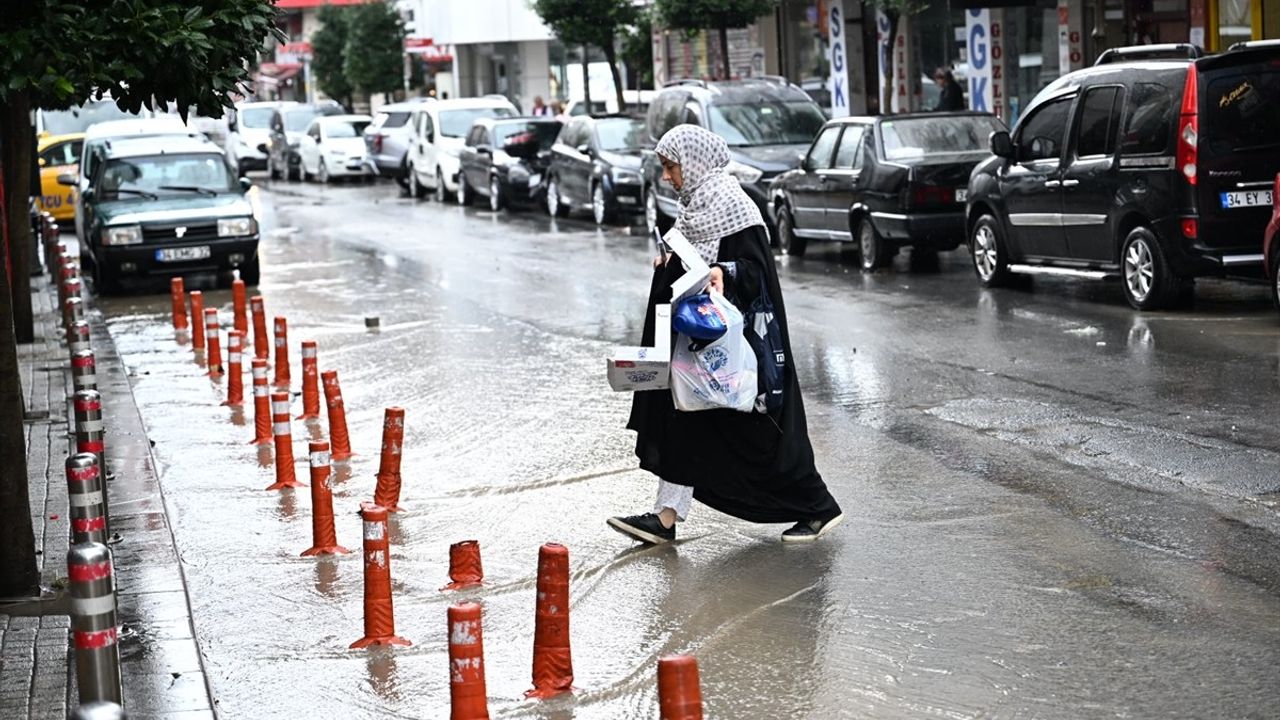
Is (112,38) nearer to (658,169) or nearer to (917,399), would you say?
(917,399)

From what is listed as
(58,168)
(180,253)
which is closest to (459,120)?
(58,168)

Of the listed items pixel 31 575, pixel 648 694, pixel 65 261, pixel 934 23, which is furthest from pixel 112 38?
pixel 934 23

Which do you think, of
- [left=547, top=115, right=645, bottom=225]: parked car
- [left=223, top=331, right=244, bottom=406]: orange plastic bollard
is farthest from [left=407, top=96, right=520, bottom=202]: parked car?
[left=223, top=331, right=244, bottom=406]: orange plastic bollard

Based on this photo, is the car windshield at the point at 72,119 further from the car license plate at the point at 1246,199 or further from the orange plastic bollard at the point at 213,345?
the car license plate at the point at 1246,199

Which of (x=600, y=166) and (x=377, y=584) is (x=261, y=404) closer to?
(x=377, y=584)

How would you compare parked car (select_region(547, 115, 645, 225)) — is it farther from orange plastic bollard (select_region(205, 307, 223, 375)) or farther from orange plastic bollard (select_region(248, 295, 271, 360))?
orange plastic bollard (select_region(248, 295, 271, 360))

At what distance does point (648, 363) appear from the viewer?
786 cm

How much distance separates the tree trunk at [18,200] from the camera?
1584cm

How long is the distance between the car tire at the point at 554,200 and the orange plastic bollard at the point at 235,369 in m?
16.8

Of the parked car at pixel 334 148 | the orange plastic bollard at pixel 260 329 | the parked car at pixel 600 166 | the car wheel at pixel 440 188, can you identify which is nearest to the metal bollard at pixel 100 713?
the orange plastic bollard at pixel 260 329

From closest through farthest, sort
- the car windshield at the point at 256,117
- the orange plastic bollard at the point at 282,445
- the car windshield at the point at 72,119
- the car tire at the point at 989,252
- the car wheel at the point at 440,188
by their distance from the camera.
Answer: the orange plastic bollard at the point at 282,445, the car tire at the point at 989,252, the car wheel at the point at 440,188, the car windshield at the point at 72,119, the car windshield at the point at 256,117

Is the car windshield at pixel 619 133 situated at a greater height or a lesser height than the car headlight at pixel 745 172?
greater

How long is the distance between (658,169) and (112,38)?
57.7 ft

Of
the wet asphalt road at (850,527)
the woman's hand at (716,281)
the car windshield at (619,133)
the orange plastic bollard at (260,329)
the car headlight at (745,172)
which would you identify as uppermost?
the car windshield at (619,133)
